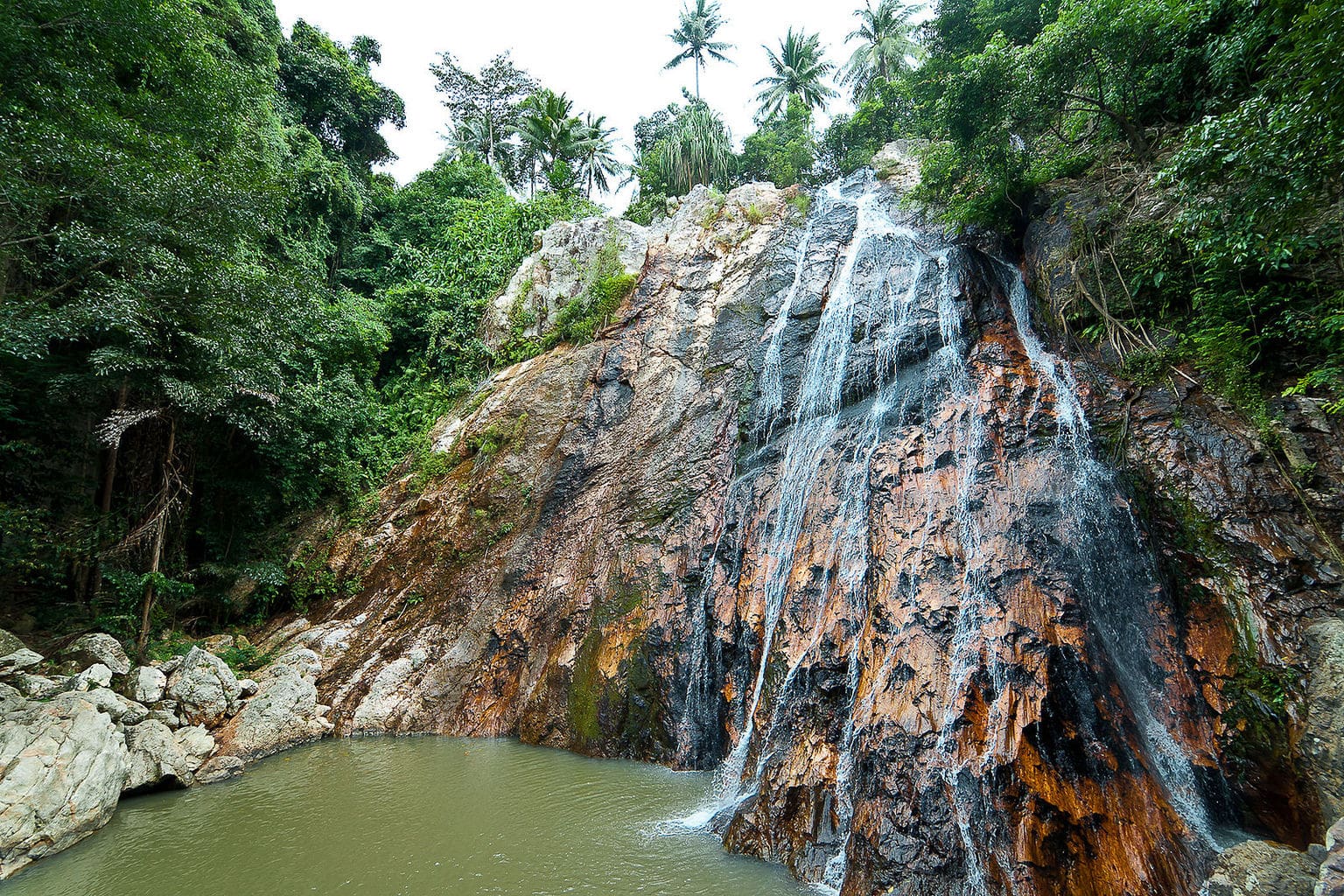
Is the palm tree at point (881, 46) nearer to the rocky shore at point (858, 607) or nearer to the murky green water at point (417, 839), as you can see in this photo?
the rocky shore at point (858, 607)

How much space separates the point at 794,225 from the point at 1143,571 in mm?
10280

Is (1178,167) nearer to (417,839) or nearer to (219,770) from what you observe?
(417,839)

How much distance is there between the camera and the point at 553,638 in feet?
30.2

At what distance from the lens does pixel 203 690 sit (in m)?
8.33

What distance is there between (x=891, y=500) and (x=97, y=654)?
11.1 m

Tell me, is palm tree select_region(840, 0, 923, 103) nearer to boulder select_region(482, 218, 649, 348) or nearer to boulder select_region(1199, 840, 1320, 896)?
boulder select_region(482, 218, 649, 348)

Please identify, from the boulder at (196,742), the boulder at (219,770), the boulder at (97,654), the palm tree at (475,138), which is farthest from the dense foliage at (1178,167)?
the palm tree at (475,138)

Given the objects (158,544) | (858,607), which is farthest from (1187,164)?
(158,544)

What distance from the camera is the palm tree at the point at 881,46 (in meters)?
21.3

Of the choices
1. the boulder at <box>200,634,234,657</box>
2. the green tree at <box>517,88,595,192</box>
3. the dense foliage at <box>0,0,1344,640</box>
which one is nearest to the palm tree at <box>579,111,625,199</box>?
the green tree at <box>517,88,595,192</box>

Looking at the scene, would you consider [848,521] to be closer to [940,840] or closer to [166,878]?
[940,840]

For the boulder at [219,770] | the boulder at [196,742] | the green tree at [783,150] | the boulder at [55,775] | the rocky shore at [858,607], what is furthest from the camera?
the green tree at [783,150]

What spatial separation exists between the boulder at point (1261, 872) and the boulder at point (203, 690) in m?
11.2

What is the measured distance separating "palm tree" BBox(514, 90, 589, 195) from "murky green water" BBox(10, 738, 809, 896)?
784 inches
